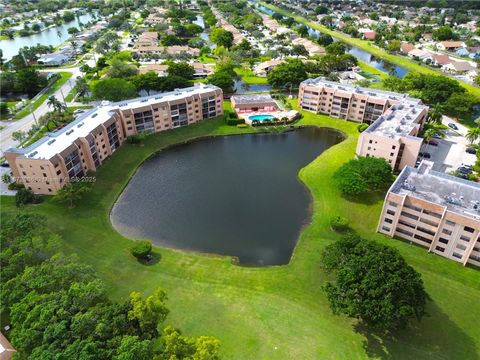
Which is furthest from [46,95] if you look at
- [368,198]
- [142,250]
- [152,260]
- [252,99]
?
[368,198]

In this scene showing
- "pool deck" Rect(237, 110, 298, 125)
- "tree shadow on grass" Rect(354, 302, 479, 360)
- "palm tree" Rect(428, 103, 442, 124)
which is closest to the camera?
"tree shadow on grass" Rect(354, 302, 479, 360)

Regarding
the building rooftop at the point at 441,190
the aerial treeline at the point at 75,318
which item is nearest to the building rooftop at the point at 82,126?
the aerial treeline at the point at 75,318

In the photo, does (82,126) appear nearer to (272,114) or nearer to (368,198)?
(272,114)

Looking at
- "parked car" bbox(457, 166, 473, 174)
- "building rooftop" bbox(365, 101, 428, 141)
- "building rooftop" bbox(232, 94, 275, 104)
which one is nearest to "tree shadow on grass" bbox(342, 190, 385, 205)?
"building rooftop" bbox(365, 101, 428, 141)

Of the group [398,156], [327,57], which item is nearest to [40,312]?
[398,156]

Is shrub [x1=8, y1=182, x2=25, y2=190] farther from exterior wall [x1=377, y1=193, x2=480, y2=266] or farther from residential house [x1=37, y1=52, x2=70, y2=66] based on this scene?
residential house [x1=37, y1=52, x2=70, y2=66]

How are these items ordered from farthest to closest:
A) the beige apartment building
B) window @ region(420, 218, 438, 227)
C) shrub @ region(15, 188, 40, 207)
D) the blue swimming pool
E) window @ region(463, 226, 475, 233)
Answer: the blue swimming pool, the beige apartment building, shrub @ region(15, 188, 40, 207), window @ region(420, 218, 438, 227), window @ region(463, 226, 475, 233)

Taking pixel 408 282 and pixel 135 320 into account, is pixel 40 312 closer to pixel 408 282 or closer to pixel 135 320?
pixel 135 320
